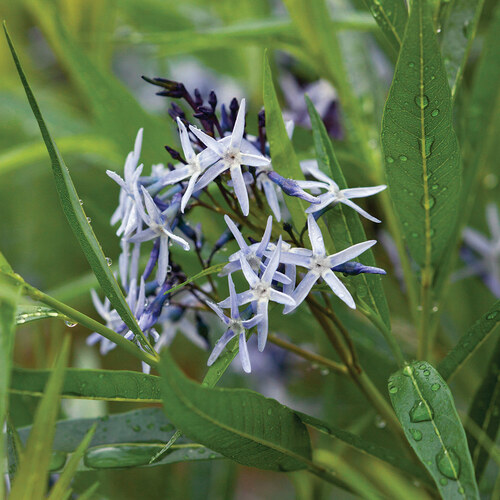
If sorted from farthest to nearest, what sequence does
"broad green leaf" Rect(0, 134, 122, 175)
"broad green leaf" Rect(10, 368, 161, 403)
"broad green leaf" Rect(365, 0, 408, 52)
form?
1. "broad green leaf" Rect(0, 134, 122, 175)
2. "broad green leaf" Rect(365, 0, 408, 52)
3. "broad green leaf" Rect(10, 368, 161, 403)

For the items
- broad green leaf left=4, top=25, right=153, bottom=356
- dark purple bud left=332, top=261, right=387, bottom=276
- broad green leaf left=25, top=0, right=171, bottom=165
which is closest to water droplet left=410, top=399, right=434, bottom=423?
dark purple bud left=332, top=261, right=387, bottom=276

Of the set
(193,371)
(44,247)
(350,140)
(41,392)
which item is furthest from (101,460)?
(44,247)

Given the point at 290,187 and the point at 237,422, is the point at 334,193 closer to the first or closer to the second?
the point at 290,187

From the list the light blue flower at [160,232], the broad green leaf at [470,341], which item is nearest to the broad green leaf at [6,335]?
the light blue flower at [160,232]

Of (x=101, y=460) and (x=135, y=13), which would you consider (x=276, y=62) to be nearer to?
(x=135, y=13)

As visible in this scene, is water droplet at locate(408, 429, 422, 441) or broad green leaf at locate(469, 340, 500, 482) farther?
broad green leaf at locate(469, 340, 500, 482)

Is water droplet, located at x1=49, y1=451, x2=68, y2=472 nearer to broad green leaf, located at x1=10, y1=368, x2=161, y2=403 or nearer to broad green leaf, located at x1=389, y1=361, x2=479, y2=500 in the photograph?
broad green leaf, located at x1=10, y1=368, x2=161, y2=403

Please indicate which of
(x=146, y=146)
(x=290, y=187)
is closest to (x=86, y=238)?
(x=290, y=187)

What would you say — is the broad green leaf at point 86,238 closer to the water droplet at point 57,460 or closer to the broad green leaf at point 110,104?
the water droplet at point 57,460
